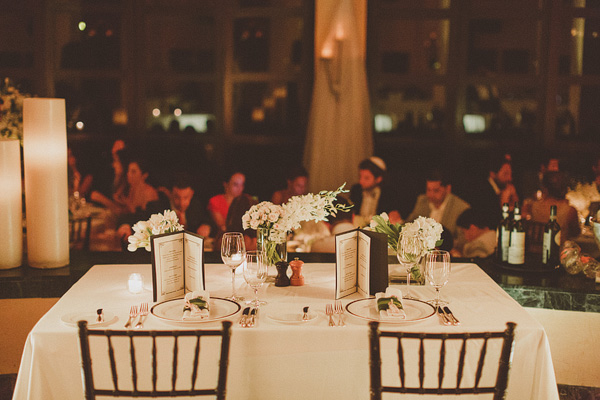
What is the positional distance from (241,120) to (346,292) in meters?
3.98

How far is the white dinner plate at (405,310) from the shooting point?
2.03 metres

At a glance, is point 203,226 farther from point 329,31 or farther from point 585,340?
point 585,340

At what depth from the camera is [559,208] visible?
3.70 m

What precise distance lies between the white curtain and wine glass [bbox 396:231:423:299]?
2881 mm

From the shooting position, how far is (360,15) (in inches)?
212

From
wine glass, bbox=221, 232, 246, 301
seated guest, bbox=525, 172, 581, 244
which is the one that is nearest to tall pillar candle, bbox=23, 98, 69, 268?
wine glass, bbox=221, 232, 246, 301

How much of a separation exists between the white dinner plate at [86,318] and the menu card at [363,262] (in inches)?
30.3

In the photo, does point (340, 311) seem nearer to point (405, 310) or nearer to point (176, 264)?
point (405, 310)

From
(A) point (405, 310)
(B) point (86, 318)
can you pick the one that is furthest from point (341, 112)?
(B) point (86, 318)

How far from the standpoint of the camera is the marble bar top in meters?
2.51

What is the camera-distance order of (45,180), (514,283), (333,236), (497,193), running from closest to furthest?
(514,283) < (45,180) < (333,236) < (497,193)

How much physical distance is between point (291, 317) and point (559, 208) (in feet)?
Answer: 7.44

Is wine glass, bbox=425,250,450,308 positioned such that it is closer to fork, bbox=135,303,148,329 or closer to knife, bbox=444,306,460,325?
knife, bbox=444,306,460,325

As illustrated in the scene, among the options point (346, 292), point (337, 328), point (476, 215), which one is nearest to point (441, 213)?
point (476, 215)
